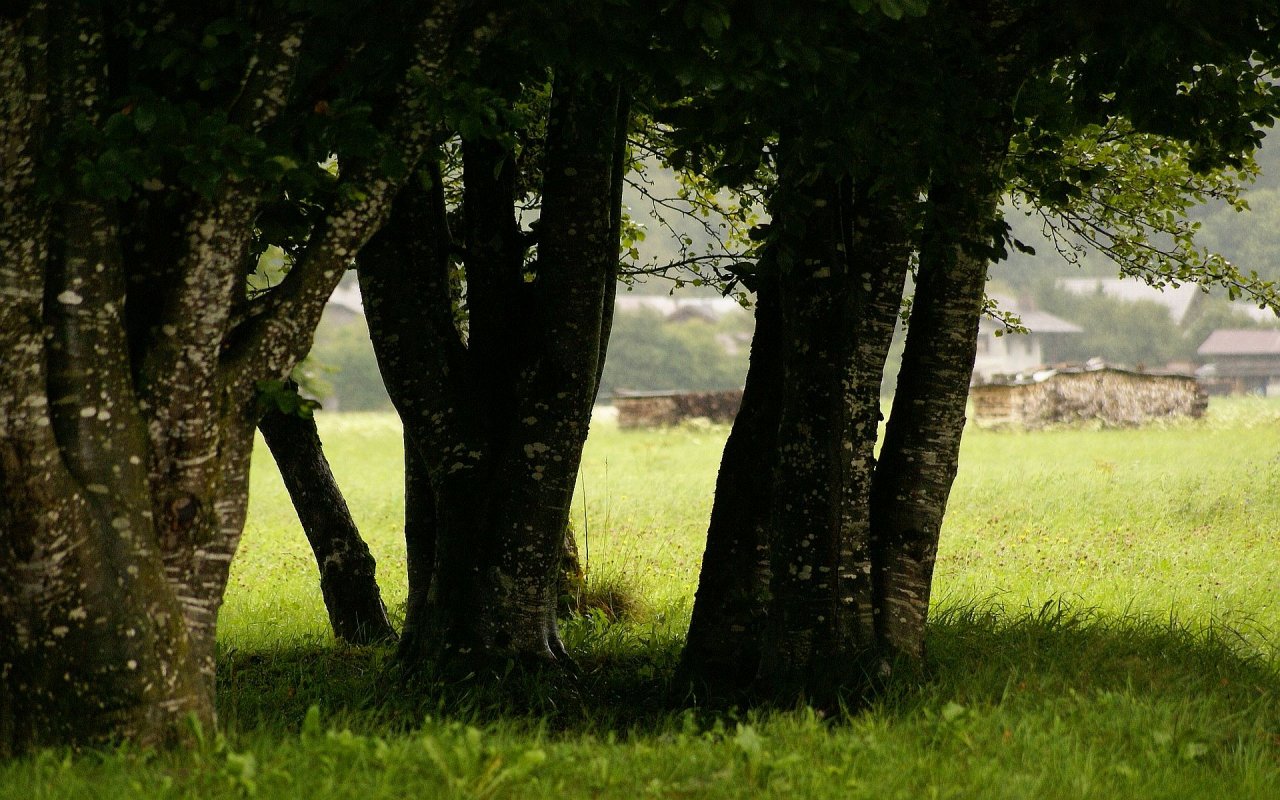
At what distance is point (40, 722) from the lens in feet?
14.7

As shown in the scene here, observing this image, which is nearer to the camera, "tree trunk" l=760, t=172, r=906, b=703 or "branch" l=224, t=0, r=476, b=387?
"branch" l=224, t=0, r=476, b=387

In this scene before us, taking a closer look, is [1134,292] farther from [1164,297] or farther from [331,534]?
[331,534]

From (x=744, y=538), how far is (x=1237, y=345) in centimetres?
7438

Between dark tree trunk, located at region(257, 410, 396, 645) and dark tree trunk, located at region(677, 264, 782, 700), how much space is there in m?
2.97

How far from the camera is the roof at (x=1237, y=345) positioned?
7112 centimetres

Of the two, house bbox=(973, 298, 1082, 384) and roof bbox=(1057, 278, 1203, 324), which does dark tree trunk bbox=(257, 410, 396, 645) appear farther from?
roof bbox=(1057, 278, 1203, 324)

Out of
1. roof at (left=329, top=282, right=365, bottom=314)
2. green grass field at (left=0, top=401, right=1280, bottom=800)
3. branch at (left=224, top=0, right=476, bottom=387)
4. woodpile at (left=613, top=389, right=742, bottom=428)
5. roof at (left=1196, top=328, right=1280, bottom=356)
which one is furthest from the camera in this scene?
roof at (left=329, top=282, right=365, bottom=314)

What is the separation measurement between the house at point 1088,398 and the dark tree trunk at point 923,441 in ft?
97.2

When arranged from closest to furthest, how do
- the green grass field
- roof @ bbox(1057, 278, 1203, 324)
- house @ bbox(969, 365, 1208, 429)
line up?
the green grass field → house @ bbox(969, 365, 1208, 429) → roof @ bbox(1057, 278, 1203, 324)

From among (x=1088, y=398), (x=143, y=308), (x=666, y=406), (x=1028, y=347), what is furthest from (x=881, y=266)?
(x=1028, y=347)

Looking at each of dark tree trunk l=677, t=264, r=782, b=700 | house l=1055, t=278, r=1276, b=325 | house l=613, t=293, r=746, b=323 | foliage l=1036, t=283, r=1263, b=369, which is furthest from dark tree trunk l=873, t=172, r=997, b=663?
foliage l=1036, t=283, r=1263, b=369

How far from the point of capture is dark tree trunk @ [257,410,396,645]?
8.73m

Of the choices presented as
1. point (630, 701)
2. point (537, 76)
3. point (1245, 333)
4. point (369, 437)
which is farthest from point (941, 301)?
point (1245, 333)

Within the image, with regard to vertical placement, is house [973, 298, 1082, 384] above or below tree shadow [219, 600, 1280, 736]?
above
